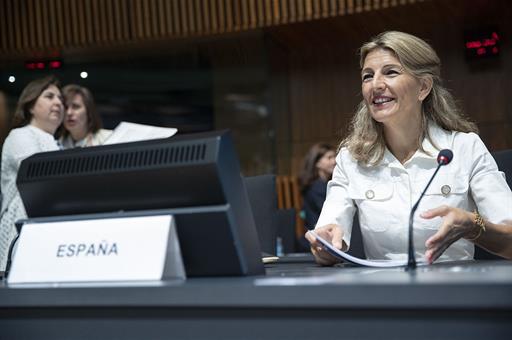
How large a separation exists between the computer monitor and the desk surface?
0.27 ft

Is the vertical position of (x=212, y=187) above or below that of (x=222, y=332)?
above

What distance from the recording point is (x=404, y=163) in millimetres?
2645

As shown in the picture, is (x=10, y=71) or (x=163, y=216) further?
(x=10, y=71)

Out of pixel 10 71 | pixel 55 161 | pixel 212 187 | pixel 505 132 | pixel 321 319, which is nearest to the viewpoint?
pixel 321 319

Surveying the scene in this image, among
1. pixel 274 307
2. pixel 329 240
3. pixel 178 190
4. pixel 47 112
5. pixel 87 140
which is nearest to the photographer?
pixel 274 307

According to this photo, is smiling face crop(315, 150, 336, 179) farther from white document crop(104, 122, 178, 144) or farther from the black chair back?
white document crop(104, 122, 178, 144)

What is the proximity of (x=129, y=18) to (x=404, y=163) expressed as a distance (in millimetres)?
6222

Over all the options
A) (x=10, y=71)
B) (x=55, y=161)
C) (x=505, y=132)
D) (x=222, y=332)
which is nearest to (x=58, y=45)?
(x=10, y=71)

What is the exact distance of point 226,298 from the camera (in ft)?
4.74

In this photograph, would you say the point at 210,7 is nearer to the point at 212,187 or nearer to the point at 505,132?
the point at 505,132

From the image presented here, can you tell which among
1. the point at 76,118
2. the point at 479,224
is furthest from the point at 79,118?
the point at 479,224

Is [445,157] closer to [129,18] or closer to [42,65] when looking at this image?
[129,18]

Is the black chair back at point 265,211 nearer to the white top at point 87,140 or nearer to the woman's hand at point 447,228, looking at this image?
the woman's hand at point 447,228

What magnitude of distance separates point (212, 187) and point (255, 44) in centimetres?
697
